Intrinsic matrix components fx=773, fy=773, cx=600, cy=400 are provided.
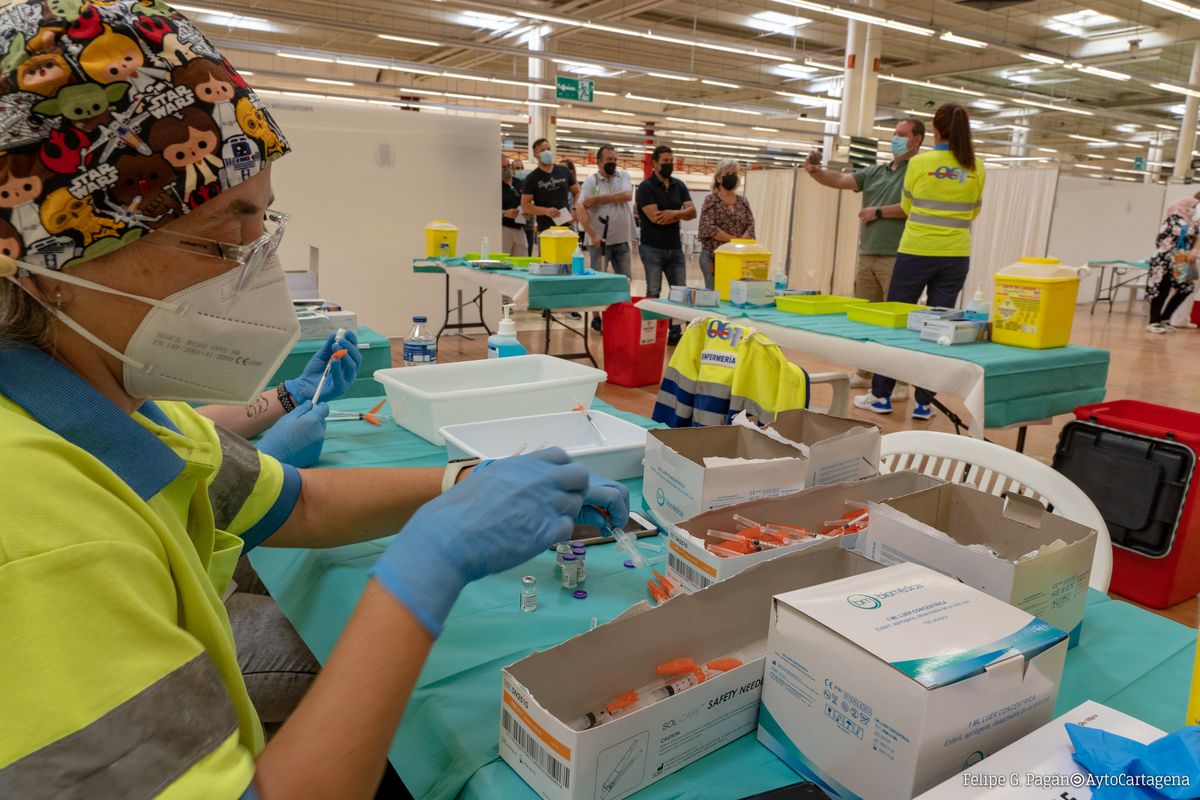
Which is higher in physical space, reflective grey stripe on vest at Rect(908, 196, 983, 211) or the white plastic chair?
reflective grey stripe on vest at Rect(908, 196, 983, 211)

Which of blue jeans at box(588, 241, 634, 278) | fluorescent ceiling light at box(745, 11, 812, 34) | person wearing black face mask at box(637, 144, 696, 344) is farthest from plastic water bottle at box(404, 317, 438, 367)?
fluorescent ceiling light at box(745, 11, 812, 34)

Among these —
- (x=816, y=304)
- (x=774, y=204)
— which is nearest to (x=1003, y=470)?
(x=816, y=304)

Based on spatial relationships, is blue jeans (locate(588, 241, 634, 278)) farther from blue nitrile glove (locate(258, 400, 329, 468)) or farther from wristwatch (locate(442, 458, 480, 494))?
wristwatch (locate(442, 458, 480, 494))

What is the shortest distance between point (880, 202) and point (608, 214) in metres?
2.79

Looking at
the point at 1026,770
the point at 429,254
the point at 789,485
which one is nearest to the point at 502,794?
the point at 1026,770

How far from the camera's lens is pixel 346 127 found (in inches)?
255

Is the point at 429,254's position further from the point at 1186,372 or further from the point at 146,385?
the point at 1186,372

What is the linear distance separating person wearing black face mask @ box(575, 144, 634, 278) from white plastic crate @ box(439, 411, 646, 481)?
5.46 m

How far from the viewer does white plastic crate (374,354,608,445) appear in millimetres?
1591

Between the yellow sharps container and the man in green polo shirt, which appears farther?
the yellow sharps container

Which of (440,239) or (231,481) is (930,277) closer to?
(440,239)

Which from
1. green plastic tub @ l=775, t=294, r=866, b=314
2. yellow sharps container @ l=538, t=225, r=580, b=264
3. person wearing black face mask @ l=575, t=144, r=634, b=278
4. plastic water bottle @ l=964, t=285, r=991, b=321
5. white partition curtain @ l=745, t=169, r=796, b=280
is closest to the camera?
plastic water bottle @ l=964, t=285, r=991, b=321

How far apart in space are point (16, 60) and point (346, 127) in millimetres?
6453

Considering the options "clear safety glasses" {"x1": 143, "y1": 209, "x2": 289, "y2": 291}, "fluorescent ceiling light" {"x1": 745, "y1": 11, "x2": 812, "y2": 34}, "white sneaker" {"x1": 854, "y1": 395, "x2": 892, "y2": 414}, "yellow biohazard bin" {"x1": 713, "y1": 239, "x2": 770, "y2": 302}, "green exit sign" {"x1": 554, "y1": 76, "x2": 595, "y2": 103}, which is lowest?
"white sneaker" {"x1": 854, "y1": 395, "x2": 892, "y2": 414}
